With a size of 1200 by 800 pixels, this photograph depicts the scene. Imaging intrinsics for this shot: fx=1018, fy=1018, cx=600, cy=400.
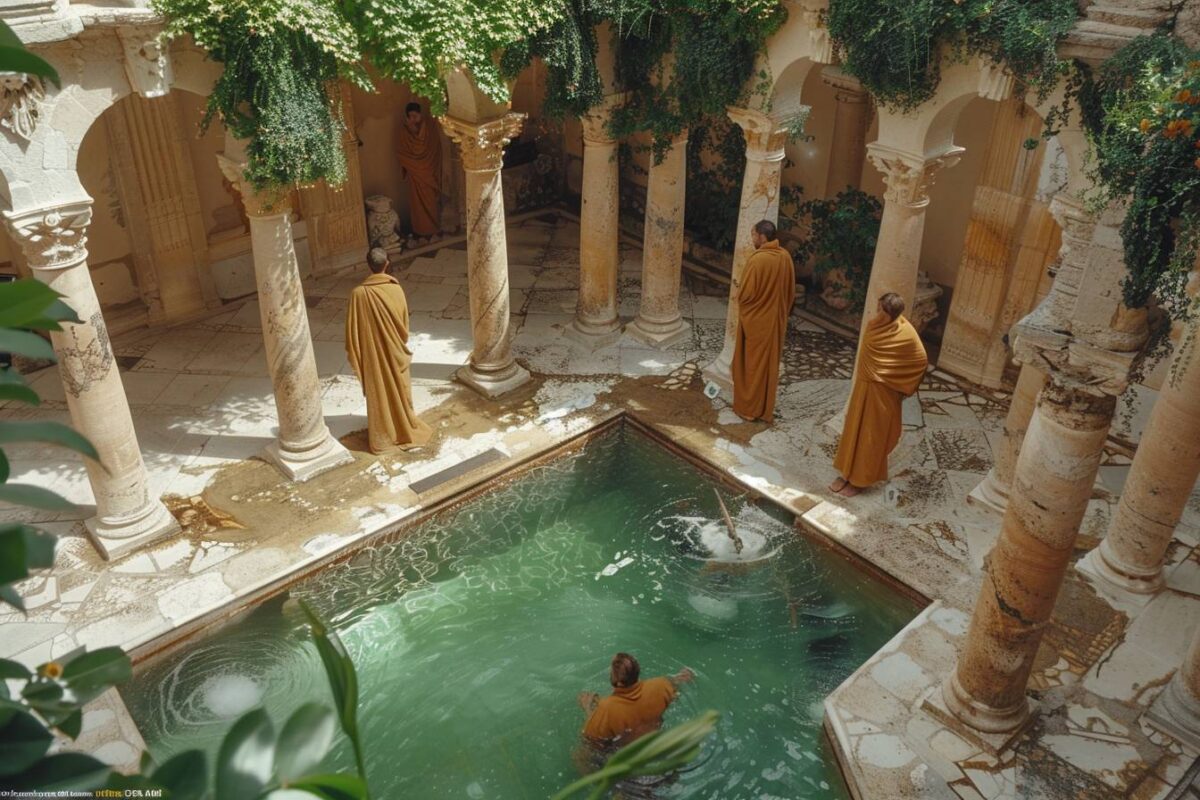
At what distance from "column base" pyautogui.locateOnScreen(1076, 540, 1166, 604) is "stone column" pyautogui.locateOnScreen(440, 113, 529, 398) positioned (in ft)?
17.6

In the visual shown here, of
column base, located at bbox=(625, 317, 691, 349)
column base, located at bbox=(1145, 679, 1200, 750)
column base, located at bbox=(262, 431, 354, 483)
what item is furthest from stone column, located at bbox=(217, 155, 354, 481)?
column base, located at bbox=(1145, 679, 1200, 750)

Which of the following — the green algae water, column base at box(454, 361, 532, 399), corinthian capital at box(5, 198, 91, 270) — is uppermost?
corinthian capital at box(5, 198, 91, 270)

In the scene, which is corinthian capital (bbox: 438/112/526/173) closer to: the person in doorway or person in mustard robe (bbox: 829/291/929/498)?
person in mustard robe (bbox: 829/291/929/498)

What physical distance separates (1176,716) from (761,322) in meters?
4.56

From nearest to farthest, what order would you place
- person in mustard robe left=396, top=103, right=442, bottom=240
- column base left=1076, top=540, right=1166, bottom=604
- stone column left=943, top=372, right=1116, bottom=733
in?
stone column left=943, top=372, right=1116, bottom=733
column base left=1076, top=540, right=1166, bottom=604
person in mustard robe left=396, top=103, right=442, bottom=240

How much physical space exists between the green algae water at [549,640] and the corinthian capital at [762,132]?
299 cm

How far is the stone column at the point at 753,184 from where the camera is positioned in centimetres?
900

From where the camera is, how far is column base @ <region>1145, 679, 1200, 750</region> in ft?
20.6

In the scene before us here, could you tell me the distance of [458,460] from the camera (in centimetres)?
913

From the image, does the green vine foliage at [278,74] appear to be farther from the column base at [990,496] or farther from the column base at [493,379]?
the column base at [990,496]

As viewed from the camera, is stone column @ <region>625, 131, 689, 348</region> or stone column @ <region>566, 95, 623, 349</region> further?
stone column @ <region>625, 131, 689, 348</region>

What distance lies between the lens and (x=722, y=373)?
33.6 ft

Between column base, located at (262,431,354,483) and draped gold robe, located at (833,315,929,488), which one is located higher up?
draped gold robe, located at (833,315,929,488)

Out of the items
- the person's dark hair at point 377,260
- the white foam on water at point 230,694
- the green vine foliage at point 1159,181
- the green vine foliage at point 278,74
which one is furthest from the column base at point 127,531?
the green vine foliage at point 1159,181
